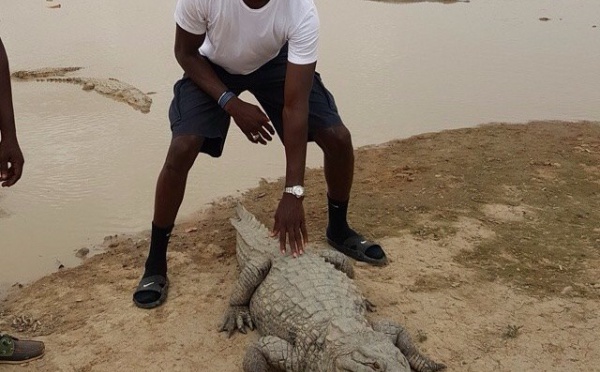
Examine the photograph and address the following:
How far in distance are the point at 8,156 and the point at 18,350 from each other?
89 cm

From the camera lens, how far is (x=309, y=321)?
104 inches

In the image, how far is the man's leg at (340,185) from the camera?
11.0ft

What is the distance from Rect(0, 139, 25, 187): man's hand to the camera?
2680 millimetres

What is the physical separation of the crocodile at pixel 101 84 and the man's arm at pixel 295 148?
385 cm

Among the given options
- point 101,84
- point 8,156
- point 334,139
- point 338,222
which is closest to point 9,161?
point 8,156

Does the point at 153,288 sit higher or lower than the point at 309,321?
lower

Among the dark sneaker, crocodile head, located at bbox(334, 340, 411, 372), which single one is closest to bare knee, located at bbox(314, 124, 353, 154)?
crocodile head, located at bbox(334, 340, 411, 372)

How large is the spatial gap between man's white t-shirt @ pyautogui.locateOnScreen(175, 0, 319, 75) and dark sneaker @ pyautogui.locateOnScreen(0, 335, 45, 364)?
167 cm

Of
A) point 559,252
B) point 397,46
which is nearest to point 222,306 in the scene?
point 559,252

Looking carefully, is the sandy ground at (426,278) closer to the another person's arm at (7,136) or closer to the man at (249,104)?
the man at (249,104)

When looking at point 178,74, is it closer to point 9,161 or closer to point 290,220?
point 9,161

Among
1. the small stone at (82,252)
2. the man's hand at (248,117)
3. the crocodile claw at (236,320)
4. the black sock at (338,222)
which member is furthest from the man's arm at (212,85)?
the small stone at (82,252)

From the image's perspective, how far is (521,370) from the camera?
267cm

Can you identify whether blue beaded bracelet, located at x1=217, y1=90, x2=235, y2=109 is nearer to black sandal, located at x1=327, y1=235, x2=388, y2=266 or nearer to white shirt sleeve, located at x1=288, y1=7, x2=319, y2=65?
white shirt sleeve, located at x1=288, y1=7, x2=319, y2=65
